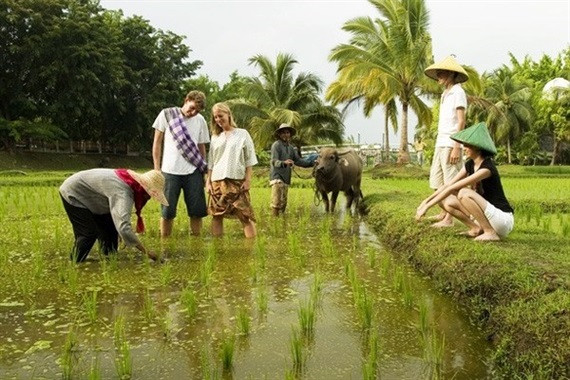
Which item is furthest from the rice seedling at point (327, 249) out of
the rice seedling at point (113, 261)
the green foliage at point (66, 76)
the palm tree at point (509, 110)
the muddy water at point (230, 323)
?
the palm tree at point (509, 110)

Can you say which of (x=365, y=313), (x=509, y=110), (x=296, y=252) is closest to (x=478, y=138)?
(x=296, y=252)

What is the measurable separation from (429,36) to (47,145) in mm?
19115

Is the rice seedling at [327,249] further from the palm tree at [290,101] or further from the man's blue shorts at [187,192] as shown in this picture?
the palm tree at [290,101]

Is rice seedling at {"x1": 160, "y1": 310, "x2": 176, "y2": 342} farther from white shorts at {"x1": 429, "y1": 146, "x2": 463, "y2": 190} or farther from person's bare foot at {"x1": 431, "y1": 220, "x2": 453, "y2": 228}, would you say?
white shorts at {"x1": 429, "y1": 146, "x2": 463, "y2": 190}

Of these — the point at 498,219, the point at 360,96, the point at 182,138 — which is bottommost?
the point at 498,219

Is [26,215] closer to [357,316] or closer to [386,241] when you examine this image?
[386,241]

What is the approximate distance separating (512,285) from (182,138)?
3173 millimetres

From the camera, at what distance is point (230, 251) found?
175 inches

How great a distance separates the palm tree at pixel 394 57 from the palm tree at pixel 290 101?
2.90 metres

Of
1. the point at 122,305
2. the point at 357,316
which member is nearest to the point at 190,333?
the point at 122,305

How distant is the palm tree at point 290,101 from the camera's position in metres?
20.6

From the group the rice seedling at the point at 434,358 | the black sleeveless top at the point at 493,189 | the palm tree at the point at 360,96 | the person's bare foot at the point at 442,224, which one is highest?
the palm tree at the point at 360,96

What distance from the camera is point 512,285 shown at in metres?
2.60

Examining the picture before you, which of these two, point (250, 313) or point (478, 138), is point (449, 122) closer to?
point (478, 138)
